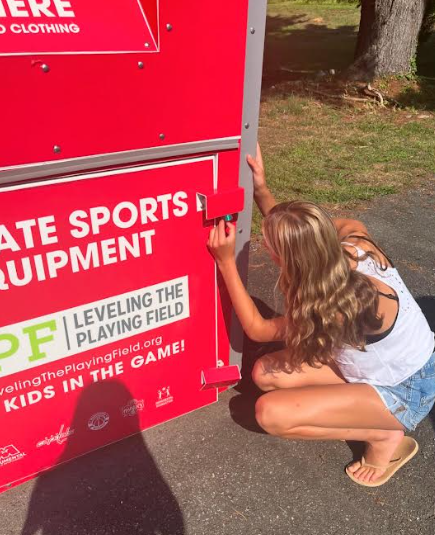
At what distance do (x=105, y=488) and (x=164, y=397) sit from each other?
0.44 metres

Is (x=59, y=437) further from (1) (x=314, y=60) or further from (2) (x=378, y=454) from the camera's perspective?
(1) (x=314, y=60)

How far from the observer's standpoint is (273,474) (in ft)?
7.18

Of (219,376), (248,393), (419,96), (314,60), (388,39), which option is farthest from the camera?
(314,60)

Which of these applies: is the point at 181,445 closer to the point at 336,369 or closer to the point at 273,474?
the point at 273,474

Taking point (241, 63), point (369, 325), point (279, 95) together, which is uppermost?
point (241, 63)

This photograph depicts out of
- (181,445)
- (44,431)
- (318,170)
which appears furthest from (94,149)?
(318,170)

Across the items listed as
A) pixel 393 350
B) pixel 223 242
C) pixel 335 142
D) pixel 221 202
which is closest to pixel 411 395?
pixel 393 350

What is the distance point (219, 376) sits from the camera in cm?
236

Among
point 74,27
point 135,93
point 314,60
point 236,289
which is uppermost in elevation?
point 74,27

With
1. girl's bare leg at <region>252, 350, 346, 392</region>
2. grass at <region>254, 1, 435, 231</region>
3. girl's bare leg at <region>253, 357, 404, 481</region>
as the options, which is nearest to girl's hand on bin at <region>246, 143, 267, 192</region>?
girl's bare leg at <region>252, 350, 346, 392</region>

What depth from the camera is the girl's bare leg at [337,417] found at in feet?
6.74

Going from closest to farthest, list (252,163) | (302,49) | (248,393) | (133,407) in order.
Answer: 1. (252,163)
2. (133,407)
3. (248,393)
4. (302,49)

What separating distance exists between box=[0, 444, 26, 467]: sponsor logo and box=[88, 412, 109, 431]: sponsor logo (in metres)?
0.28

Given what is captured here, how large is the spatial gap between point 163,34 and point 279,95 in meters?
7.69
